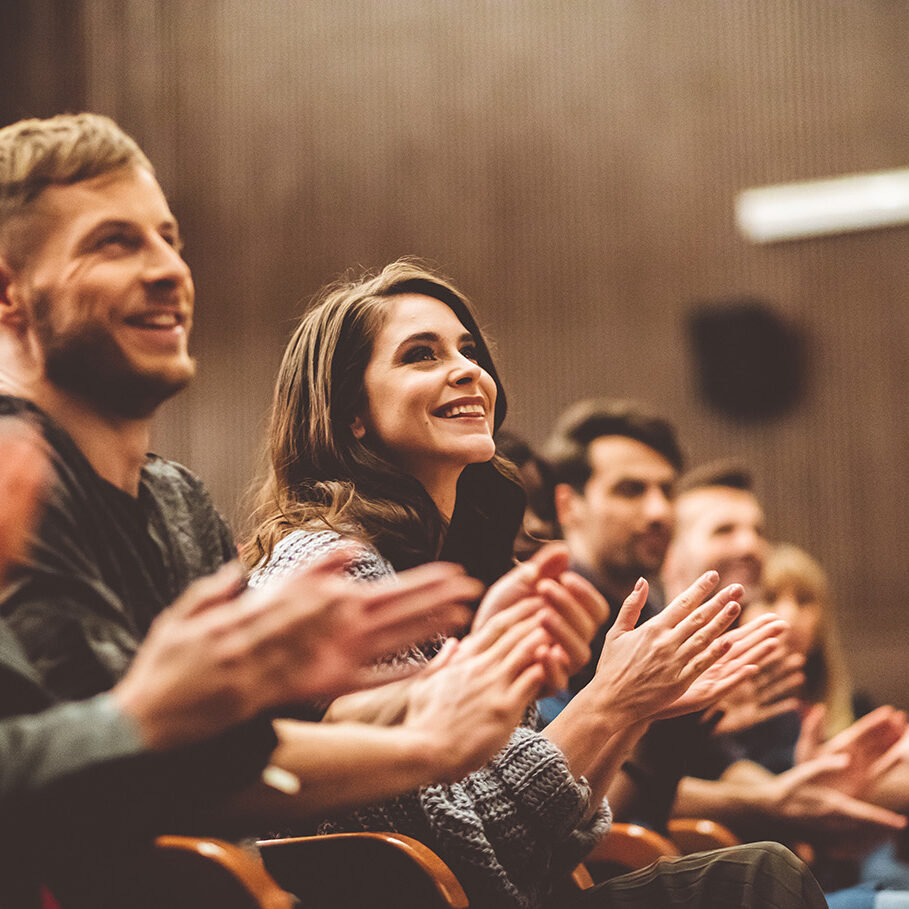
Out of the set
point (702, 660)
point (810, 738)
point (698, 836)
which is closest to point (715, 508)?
point (810, 738)

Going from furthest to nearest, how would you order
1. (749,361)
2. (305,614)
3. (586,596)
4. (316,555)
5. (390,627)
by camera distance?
(749,361) → (316,555) → (586,596) → (390,627) → (305,614)

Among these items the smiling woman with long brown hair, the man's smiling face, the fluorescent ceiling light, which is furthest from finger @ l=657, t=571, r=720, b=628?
the fluorescent ceiling light

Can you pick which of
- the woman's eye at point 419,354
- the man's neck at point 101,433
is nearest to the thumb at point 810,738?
the woman's eye at point 419,354

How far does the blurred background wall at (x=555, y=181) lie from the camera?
468 cm

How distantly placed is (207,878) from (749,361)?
404 cm

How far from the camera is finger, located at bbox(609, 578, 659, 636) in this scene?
1.46 metres

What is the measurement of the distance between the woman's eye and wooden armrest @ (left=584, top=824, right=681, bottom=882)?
2.52 ft

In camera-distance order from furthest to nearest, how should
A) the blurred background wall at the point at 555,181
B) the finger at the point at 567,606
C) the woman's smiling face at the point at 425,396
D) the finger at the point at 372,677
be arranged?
the blurred background wall at the point at 555,181 → the woman's smiling face at the point at 425,396 → the finger at the point at 567,606 → the finger at the point at 372,677

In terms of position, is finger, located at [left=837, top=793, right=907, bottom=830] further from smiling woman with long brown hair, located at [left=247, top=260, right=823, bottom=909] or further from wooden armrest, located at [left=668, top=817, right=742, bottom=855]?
smiling woman with long brown hair, located at [left=247, top=260, right=823, bottom=909]

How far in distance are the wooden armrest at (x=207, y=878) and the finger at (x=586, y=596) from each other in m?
0.39

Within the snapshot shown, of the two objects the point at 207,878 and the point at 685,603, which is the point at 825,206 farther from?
the point at 207,878

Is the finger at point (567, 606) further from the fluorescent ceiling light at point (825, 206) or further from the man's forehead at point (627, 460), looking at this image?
the fluorescent ceiling light at point (825, 206)

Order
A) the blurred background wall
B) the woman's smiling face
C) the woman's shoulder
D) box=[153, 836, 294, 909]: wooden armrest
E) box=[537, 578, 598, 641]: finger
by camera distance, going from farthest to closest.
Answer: the blurred background wall → the woman's smiling face → the woman's shoulder → box=[537, 578, 598, 641]: finger → box=[153, 836, 294, 909]: wooden armrest

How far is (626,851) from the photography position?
1.73 metres
